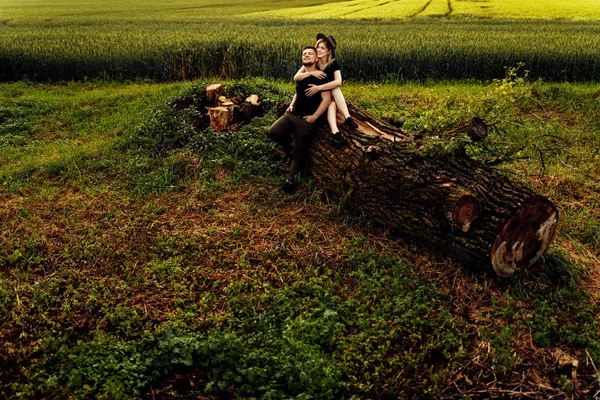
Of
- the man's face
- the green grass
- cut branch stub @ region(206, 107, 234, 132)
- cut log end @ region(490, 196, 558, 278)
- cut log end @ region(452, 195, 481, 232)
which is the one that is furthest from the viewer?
cut branch stub @ region(206, 107, 234, 132)

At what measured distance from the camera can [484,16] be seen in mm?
25172

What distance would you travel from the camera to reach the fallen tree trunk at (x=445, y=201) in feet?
16.5

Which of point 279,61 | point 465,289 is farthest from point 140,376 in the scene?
point 279,61

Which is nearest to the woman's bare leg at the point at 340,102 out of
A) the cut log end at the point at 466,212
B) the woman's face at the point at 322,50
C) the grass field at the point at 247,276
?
the woman's face at the point at 322,50

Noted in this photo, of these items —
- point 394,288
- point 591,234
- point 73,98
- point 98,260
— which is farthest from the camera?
point 73,98

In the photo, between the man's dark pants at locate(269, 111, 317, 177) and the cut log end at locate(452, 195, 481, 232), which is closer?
the cut log end at locate(452, 195, 481, 232)

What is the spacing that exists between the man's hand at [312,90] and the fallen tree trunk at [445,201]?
22.9 inches

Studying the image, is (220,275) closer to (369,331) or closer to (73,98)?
(369,331)

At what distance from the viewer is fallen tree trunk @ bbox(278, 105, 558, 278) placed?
5.02 meters

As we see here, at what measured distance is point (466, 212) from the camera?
5102mm

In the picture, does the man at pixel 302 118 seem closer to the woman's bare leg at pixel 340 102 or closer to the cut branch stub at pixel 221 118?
the woman's bare leg at pixel 340 102

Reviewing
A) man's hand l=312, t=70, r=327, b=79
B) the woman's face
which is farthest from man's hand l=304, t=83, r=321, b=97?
the woman's face

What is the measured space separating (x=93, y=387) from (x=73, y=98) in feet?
29.3

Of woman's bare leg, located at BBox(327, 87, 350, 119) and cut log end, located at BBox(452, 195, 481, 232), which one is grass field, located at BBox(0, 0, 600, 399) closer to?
cut log end, located at BBox(452, 195, 481, 232)
